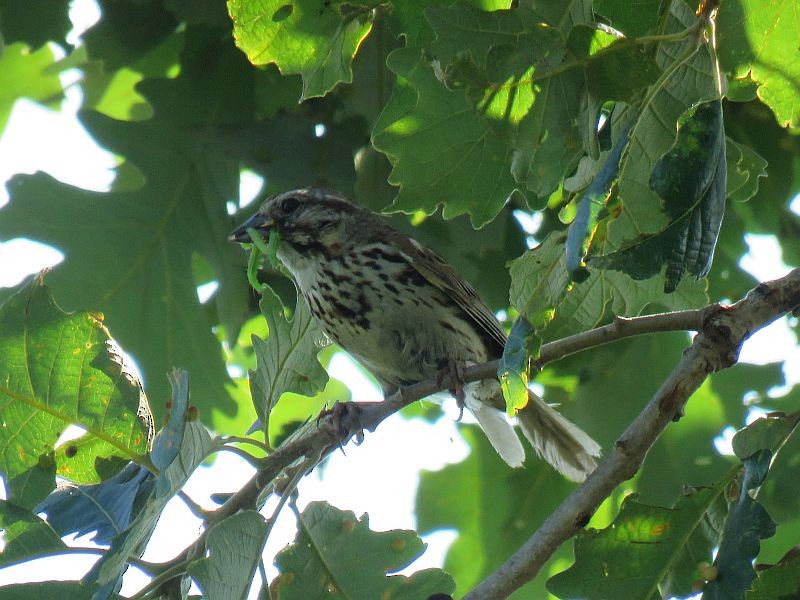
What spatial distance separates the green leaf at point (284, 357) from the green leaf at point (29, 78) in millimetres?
3088

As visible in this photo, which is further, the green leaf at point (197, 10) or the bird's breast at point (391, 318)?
the bird's breast at point (391, 318)

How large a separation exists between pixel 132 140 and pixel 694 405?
2631 mm

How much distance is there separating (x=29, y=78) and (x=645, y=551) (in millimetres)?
4262

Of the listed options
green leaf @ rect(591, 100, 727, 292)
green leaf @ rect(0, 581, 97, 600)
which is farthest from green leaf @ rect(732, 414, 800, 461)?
green leaf @ rect(0, 581, 97, 600)

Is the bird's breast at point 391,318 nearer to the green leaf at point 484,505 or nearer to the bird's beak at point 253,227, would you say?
the bird's beak at point 253,227

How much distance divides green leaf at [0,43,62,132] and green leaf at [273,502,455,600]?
11.9ft

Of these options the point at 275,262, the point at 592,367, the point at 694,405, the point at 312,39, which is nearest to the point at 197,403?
the point at 275,262

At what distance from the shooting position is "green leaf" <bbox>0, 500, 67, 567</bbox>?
2520 millimetres

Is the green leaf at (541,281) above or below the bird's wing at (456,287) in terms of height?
below

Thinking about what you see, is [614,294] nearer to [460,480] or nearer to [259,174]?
[259,174]

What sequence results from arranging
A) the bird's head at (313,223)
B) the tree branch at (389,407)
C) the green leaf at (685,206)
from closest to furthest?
the green leaf at (685,206)
the tree branch at (389,407)
the bird's head at (313,223)

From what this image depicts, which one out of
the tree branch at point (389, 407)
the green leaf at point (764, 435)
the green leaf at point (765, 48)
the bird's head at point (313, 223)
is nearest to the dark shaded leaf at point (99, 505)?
the tree branch at point (389, 407)

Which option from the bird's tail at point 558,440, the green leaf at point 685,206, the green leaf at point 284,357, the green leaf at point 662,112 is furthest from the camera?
the bird's tail at point 558,440

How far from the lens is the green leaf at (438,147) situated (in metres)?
2.70
